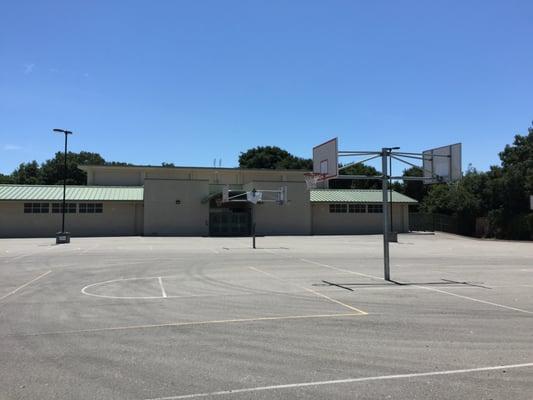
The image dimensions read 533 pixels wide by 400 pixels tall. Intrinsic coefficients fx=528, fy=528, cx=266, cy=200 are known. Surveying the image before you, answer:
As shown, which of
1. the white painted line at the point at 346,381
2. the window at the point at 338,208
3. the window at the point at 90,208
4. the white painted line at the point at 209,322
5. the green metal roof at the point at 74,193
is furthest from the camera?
the window at the point at 338,208

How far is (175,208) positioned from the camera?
50.8m

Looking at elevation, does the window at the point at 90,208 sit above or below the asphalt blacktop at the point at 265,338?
above

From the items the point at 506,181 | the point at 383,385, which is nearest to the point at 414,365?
the point at 383,385

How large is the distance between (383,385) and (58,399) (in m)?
3.42

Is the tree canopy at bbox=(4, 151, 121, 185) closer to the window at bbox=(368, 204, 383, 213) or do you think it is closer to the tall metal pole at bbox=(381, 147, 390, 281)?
the window at bbox=(368, 204, 383, 213)

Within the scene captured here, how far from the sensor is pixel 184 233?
167ft

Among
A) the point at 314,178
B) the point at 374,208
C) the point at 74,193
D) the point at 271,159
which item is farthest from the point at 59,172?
the point at 314,178

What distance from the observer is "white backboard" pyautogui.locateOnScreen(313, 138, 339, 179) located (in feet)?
54.5

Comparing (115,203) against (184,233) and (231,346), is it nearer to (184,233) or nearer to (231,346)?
(184,233)

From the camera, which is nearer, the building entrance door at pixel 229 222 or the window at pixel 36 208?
the window at pixel 36 208

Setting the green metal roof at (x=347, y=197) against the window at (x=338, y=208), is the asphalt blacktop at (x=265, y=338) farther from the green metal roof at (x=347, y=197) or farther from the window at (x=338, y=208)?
the window at (x=338, y=208)

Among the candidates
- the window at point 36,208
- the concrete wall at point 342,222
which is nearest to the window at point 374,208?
the concrete wall at point 342,222

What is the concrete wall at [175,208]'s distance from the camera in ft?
164

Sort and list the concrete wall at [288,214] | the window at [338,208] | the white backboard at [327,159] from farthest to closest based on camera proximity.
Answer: the window at [338,208], the concrete wall at [288,214], the white backboard at [327,159]
